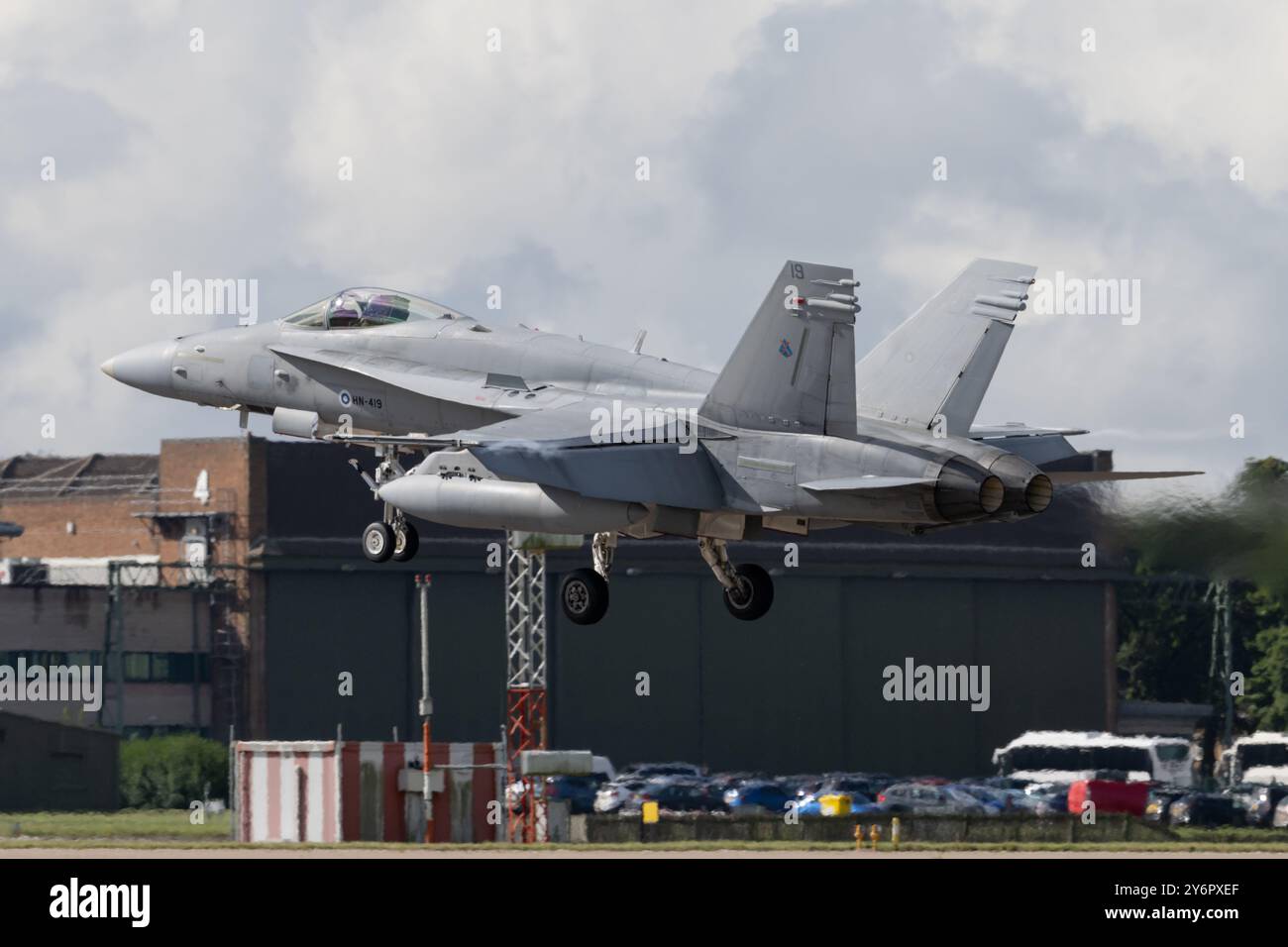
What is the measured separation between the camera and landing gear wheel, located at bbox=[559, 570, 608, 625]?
95.2 ft

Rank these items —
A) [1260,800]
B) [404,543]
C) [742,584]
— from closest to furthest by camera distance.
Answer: [404,543] < [742,584] < [1260,800]

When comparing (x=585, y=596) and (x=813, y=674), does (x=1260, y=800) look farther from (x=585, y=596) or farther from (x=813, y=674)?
(x=813, y=674)

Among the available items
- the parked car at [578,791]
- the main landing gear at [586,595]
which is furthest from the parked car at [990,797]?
the main landing gear at [586,595]

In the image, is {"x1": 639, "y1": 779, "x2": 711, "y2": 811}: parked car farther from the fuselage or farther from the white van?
the fuselage

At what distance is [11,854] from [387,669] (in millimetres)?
29755

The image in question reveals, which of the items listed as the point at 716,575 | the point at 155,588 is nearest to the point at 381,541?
the point at 716,575

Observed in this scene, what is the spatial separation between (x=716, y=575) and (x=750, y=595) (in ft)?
1.82

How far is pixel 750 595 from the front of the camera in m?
29.5

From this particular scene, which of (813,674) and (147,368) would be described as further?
(813,674)

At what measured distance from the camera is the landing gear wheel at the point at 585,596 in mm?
29016

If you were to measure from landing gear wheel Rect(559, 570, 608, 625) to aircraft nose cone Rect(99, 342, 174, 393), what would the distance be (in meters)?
6.60

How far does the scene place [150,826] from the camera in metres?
39.6

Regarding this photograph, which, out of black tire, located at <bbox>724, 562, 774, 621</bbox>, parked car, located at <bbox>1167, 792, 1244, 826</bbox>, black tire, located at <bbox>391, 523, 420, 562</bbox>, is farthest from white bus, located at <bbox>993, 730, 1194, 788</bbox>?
black tire, located at <bbox>391, 523, 420, 562</bbox>

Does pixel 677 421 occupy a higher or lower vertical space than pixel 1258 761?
higher
